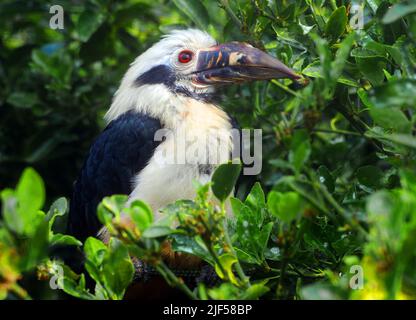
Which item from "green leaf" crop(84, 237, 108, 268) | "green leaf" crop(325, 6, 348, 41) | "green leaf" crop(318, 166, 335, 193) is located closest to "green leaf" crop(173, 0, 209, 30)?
"green leaf" crop(325, 6, 348, 41)

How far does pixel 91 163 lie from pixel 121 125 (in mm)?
310

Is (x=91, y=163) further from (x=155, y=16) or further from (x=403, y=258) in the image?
(x=403, y=258)

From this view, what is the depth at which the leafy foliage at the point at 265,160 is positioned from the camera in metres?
2.10

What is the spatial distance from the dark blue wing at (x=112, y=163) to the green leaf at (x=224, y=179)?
140 centimetres

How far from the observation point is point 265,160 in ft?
15.1

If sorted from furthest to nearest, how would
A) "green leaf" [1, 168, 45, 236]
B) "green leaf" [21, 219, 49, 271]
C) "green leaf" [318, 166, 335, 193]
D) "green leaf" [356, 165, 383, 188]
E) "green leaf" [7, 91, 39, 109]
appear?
"green leaf" [7, 91, 39, 109] < "green leaf" [318, 166, 335, 193] < "green leaf" [356, 165, 383, 188] < "green leaf" [21, 219, 49, 271] < "green leaf" [1, 168, 45, 236]

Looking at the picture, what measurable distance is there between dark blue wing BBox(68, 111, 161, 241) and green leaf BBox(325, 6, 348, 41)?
1168 millimetres

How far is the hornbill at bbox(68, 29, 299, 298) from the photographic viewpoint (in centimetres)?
374

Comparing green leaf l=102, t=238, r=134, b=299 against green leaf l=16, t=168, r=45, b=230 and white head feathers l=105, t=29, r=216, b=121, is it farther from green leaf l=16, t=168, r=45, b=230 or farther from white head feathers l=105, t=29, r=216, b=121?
white head feathers l=105, t=29, r=216, b=121

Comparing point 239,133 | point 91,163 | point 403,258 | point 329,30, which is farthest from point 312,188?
point 91,163

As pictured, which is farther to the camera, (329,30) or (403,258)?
(329,30)

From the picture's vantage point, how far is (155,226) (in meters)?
2.24
